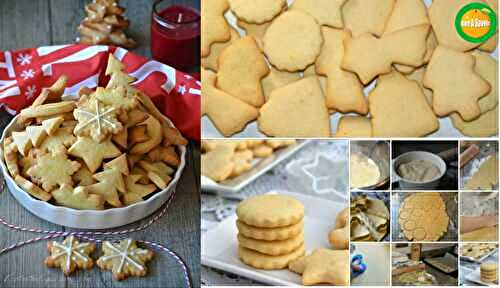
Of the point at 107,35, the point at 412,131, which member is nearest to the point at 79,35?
the point at 107,35

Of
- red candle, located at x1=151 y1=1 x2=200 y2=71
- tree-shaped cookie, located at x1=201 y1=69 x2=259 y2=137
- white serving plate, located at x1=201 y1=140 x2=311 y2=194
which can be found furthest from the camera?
red candle, located at x1=151 y1=1 x2=200 y2=71

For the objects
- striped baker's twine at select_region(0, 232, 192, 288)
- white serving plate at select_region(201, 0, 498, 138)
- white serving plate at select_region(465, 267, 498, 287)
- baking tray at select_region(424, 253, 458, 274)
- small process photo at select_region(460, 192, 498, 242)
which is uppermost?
white serving plate at select_region(201, 0, 498, 138)

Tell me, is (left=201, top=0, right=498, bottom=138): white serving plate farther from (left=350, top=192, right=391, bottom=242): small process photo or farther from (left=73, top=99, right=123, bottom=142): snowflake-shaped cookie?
(left=73, top=99, right=123, bottom=142): snowflake-shaped cookie

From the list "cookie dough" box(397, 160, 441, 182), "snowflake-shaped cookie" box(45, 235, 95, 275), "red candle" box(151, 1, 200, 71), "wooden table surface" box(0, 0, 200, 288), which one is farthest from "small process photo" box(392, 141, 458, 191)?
"red candle" box(151, 1, 200, 71)

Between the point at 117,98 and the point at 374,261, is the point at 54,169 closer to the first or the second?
the point at 117,98

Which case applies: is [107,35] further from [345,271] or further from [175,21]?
[345,271]

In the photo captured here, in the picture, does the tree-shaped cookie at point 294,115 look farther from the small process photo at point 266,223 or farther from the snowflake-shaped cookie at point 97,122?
the snowflake-shaped cookie at point 97,122

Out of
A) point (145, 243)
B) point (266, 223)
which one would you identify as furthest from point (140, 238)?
point (266, 223)
